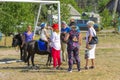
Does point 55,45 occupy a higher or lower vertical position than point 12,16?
lower

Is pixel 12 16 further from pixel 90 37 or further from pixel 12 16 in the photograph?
pixel 90 37

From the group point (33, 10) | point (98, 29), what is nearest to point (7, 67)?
point (33, 10)

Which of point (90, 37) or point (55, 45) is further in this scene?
point (90, 37)

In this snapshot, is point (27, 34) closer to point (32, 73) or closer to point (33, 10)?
point (32, 73)

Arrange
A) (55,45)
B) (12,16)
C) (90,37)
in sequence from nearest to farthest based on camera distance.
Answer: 1. (55,45)
2. (90,37)
3. (12,16)

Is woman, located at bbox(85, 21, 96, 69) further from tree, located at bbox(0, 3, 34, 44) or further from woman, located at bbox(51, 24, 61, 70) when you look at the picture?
tree, located at bbox(0, 3, 34, 44)

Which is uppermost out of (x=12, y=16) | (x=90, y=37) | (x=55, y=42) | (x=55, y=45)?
(x=12, y=16)

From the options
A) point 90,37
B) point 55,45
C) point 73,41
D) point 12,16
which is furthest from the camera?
point 12,16

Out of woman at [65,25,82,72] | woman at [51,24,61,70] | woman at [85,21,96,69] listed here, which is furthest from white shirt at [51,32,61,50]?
woman at [85,21,96,69]

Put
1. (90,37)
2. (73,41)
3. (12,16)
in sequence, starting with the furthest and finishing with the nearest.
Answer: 1. (12,16)
2. (90,37)
3. (73,41)

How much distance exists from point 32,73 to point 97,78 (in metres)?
2.37

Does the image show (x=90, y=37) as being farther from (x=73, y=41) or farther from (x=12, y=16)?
(x=12, y=16)

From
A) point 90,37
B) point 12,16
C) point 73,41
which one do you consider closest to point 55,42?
point 73,41

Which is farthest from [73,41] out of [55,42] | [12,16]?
[12,16]
